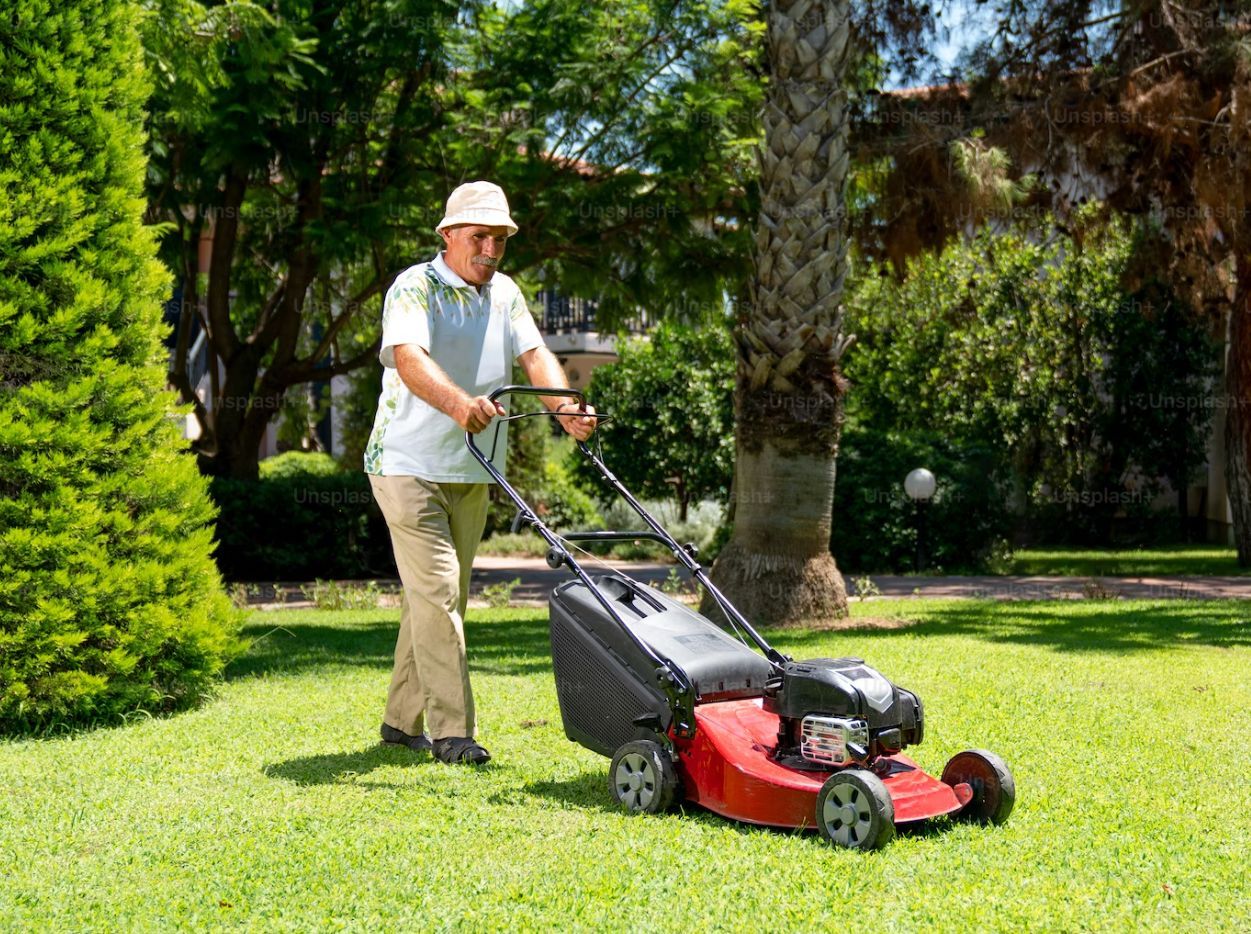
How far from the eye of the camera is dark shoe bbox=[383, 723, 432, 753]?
18.6 feet

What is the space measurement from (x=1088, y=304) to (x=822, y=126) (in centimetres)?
1164

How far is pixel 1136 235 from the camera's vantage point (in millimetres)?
16516

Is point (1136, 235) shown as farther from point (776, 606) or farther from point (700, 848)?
point (700, 848)

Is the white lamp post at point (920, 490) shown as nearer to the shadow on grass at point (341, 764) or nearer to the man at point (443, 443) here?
the man at point (443, 443)

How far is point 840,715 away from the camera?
4215 millimetres

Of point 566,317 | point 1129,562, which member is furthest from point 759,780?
point 566,317

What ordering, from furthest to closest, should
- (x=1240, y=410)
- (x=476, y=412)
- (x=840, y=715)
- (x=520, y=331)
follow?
(x=1240, y=410)
(x=520, y=331)
(x=476, y=412)
(x=840, y=715)

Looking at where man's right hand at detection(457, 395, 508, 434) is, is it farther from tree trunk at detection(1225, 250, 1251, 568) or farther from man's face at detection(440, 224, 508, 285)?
tree trunk at detection(1225, 250, 1251, 568)

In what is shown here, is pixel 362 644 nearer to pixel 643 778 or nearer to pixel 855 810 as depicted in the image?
pixel 643 778

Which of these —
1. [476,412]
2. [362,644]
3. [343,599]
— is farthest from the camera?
[343,599]

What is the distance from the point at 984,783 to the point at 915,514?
1215 centimetres

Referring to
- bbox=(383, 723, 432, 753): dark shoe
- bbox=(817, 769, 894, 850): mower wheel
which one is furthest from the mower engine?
bbox=(383, 723, 432, 753): dark shoe

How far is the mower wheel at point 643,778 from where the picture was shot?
4508 mm

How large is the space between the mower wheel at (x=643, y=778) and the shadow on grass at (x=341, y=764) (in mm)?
858
